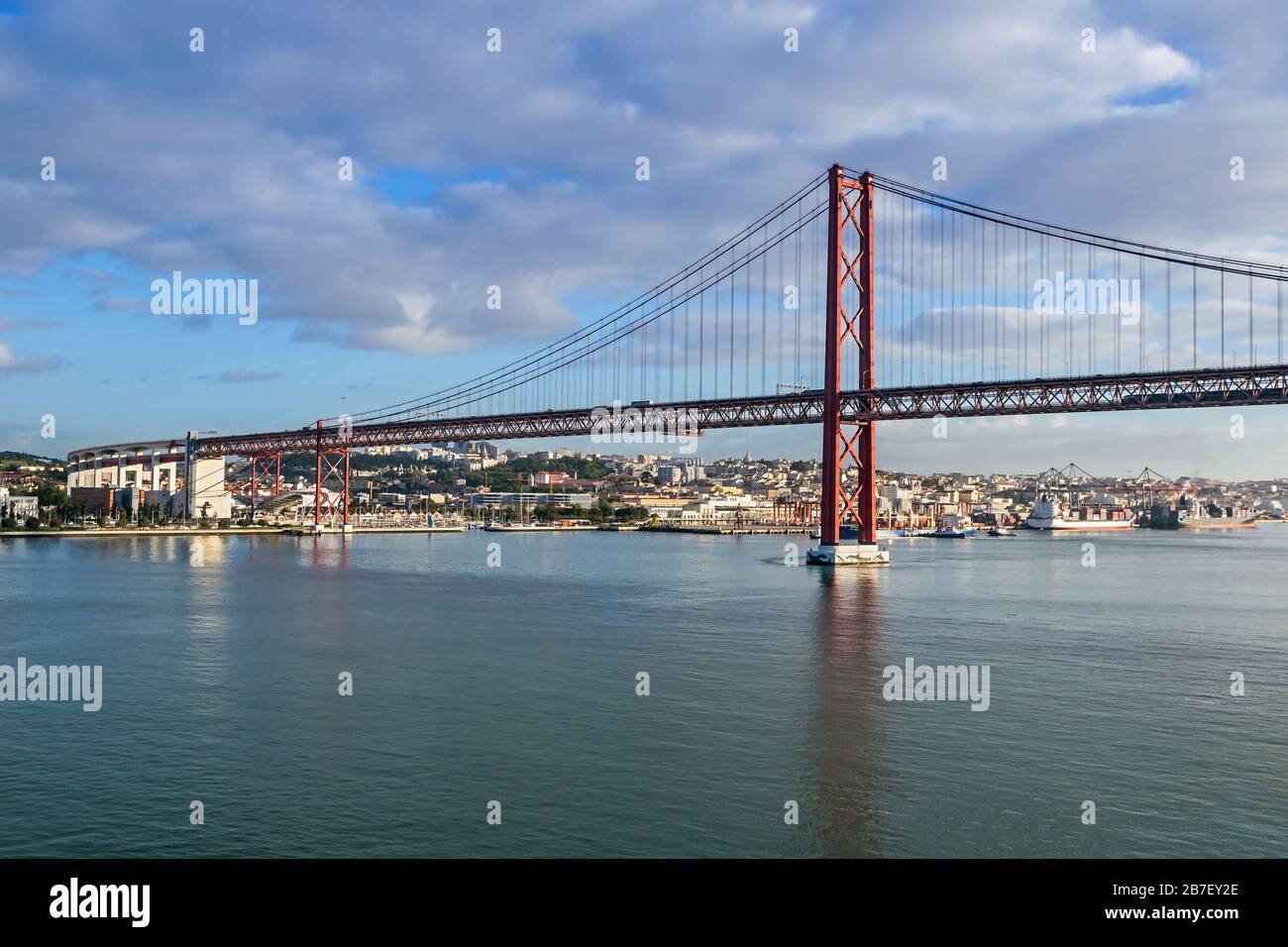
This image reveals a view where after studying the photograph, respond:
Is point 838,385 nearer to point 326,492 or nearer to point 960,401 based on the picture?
point 960,401

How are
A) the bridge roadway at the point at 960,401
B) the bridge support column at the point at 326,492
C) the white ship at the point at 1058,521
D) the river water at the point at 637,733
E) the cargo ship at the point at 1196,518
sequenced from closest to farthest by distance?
the river water at the point at 637,733, the bridge roadway at the point at 960,401, the bridge support column at the point at 326,492, the white ship at the point at 1058,521, the cargo ship at the point at 1196,518

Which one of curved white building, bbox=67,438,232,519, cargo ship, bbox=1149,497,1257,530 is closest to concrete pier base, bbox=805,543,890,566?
curved white building, bbox=67,438,232,519

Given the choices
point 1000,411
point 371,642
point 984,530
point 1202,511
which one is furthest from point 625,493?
point 371,642

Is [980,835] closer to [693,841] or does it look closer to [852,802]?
[852,802]

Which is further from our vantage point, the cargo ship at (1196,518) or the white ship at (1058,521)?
the cargo ship at (1196,518)

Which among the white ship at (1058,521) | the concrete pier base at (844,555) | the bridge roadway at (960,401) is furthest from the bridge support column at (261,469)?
the white ship at (1058,521)

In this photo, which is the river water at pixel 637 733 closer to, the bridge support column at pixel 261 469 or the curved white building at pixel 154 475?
the bridge support column at pixel 261 469

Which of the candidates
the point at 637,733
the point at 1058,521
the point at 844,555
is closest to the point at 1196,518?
the point at 1058,521
